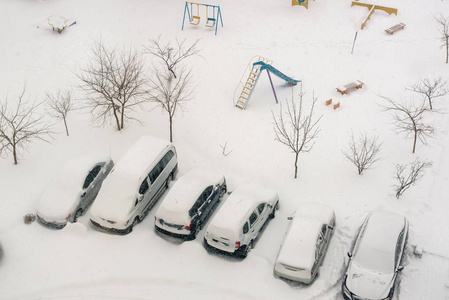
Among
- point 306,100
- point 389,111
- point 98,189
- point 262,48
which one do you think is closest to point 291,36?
point 262,48

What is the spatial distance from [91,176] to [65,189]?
1.11m

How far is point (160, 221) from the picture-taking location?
51.8ft

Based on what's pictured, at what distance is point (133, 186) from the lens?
16.3 metres

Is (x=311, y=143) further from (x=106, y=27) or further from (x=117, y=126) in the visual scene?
(x=106, y=27)

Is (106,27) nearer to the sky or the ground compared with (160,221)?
nearer to the sky

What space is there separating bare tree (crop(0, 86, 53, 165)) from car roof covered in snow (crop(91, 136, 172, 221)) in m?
4.70

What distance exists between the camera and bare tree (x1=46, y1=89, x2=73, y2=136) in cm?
1998

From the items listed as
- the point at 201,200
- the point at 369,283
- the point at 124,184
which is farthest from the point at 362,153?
the point at 124,184

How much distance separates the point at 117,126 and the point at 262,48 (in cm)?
983

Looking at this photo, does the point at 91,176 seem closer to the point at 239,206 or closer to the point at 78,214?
the point at 78,214

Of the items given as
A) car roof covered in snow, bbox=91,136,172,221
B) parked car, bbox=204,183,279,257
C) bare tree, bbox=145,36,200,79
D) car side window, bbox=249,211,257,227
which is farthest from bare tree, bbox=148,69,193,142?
car side window, bbox=249,211,257,227

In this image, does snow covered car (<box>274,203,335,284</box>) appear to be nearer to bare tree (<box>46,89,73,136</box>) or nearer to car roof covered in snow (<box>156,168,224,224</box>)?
car roof covered in snow (<box>156,168,224,224</box>)

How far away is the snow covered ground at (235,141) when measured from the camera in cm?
1467

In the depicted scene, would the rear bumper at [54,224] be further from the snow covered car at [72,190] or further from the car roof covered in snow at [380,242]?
the car roof covered in snow at [380,242]
